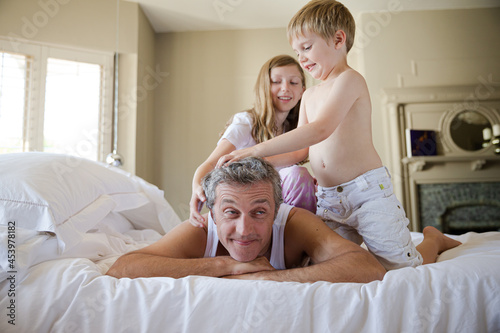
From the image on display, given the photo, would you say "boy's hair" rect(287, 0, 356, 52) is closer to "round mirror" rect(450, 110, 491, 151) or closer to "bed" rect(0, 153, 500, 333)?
"bed" rect(0, 153, 500, 333)

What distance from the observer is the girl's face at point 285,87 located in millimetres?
1624

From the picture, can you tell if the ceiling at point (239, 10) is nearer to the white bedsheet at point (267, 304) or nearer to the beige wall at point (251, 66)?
the beige wall at point (251, 66)

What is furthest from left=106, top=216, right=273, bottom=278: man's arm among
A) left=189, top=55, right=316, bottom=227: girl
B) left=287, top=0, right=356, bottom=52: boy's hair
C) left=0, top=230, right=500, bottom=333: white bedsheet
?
left=287, top=0, right=356, bottom=52: boy's hair

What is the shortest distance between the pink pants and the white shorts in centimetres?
11

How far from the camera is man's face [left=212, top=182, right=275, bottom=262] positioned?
97 centimetres

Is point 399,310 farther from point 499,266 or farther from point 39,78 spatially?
point 39,78

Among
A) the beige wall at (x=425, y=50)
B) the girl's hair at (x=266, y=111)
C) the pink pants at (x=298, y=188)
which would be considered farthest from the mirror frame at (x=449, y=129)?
the pink pants at (x=298, y=188)

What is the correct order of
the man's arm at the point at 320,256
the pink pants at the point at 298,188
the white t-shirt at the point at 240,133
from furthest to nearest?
the white t-shirt at the point at 240,133
the pink pants at the point at 298,188
the man's arm at the point at 320,256

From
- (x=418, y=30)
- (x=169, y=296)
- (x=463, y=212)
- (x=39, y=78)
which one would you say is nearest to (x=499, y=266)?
(x=169, y=296)

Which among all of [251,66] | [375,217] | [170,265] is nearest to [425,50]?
[251,66]

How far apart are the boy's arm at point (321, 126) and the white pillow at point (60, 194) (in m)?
0.47

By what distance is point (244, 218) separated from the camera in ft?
3.18

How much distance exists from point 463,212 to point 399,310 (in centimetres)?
414

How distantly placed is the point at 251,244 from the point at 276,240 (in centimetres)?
14
